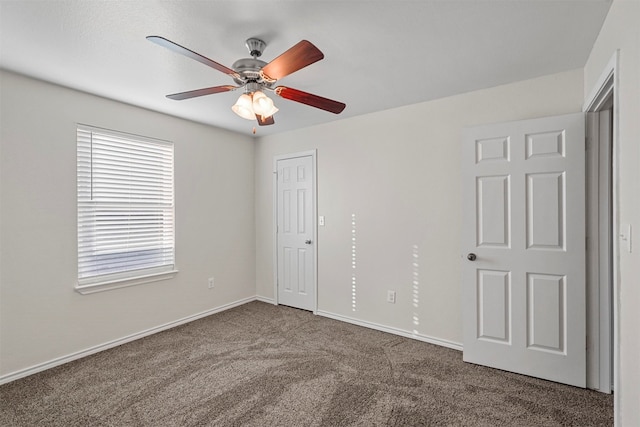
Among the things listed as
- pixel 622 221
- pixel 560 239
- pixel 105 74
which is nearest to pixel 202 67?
pixel 105 74

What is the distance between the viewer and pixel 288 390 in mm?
2352

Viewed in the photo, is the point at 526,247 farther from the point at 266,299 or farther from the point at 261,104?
the point at 266,299

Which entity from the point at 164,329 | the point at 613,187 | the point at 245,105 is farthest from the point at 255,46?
the point at 164,329

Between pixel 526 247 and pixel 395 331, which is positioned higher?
pixel 526 247

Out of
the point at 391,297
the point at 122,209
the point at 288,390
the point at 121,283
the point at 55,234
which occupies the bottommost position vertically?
the point at 288,390

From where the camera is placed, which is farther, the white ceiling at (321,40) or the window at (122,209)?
the window at (122,209)

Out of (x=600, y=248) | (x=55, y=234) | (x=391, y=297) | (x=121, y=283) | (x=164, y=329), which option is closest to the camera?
(x=600, y=248)

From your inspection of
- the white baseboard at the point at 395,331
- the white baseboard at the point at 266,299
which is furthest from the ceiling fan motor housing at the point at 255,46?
the white baseboard at the point at 266,299

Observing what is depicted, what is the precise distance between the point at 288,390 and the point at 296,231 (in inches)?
87.7

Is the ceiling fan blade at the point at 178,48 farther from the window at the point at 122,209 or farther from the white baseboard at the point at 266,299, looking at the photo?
the white baseboard at the point at 266,299

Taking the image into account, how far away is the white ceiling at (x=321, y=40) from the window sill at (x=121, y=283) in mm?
1800

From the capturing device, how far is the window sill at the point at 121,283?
2.94 meters

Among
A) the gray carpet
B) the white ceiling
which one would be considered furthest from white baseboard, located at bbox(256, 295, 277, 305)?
the white ceiling

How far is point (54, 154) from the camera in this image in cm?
275
